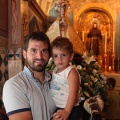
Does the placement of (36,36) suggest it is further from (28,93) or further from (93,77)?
(93,77)

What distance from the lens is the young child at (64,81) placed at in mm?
1582

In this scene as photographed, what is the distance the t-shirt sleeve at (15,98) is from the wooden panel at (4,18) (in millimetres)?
2095

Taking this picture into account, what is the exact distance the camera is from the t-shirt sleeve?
1282 millimetres

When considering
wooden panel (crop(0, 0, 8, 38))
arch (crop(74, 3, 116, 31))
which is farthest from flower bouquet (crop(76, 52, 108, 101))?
arch (crop(74, 3, 116, 31))

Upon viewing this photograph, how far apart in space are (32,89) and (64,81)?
0.33 metres

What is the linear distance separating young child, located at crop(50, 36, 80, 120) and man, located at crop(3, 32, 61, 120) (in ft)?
0.27

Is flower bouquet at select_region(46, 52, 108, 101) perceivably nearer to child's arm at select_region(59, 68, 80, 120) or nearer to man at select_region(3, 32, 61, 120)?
child's arm at select_region(59, 68, 80, 120)

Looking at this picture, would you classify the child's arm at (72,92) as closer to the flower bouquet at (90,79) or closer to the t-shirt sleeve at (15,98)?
the t-shirt sleeve at (15,98)

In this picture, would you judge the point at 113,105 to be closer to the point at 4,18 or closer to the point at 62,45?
the point at 4,18

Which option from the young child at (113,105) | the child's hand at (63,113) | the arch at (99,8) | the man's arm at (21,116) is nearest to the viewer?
the man's arm at (21,116)

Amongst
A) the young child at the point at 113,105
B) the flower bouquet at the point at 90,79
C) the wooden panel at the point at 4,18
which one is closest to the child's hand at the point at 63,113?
the flower bouquet at the point at 90,79

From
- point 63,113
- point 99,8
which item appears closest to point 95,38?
point 99,8

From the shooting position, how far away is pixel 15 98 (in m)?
1.30

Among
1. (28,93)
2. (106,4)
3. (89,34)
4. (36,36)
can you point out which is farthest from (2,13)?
(106,4)
